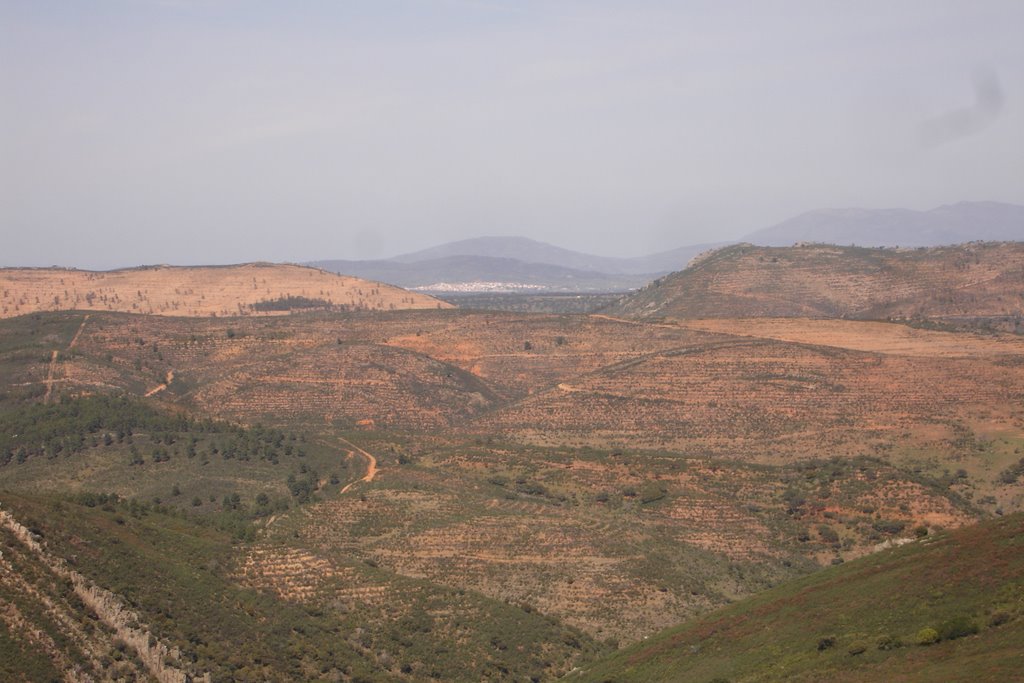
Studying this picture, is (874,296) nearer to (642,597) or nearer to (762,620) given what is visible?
(642,597)

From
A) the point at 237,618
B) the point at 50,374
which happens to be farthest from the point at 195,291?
the point at 237,618

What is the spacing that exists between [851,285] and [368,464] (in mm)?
105356

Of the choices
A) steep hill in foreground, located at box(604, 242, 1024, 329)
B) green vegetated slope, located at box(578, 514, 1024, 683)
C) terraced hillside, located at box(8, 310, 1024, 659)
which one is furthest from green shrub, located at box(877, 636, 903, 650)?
steep hill in foreground, located at box(604, 242, 1024, 329)

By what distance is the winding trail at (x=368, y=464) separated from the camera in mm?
57981

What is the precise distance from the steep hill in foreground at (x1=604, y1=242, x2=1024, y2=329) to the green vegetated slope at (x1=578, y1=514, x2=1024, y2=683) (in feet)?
332

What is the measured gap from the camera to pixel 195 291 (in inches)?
5615

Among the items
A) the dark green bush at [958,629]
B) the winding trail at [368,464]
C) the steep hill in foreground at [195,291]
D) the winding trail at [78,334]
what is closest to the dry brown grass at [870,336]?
the winding trail at [368,464]

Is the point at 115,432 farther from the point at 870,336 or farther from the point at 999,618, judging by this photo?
the point at 870,336

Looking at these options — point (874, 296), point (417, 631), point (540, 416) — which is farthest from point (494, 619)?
point (874, 296)

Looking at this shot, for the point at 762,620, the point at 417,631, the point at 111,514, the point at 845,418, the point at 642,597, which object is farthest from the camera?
the point at 845,418

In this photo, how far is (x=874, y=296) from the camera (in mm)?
142500

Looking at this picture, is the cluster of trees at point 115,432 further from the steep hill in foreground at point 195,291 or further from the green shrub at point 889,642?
the steep hill in foreground at point 195,291

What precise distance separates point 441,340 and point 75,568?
74589mm

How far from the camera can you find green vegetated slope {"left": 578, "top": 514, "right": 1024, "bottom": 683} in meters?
22.2
